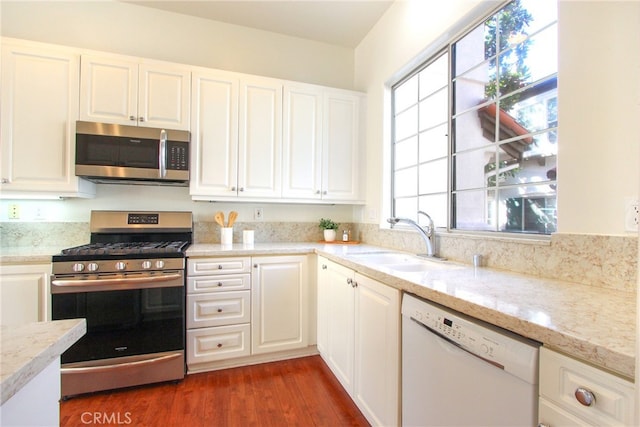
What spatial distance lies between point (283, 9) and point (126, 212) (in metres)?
2.19

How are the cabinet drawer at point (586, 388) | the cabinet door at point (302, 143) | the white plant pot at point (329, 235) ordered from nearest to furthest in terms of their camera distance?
the cabinet drawer at point (586, 388)
the cabinet door at point (302, 143)
the white plant pot at point (329, 235)

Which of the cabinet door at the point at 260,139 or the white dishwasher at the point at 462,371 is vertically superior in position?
the cabinet door at the point at 260,139

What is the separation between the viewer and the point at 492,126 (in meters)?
1.67

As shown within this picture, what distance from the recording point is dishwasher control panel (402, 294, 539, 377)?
752 millimetres

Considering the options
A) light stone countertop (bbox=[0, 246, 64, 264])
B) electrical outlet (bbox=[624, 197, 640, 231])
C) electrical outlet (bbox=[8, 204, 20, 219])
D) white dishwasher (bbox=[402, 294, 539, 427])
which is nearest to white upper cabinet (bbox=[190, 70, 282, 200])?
light stone countertop (bbox=[0, 246, 64, 264])

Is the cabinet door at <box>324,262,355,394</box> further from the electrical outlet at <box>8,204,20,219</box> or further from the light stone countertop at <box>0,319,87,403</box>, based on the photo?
the electrical outlet at <box>8,204,20,219</box>

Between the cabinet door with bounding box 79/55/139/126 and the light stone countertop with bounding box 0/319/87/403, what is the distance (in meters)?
2.01

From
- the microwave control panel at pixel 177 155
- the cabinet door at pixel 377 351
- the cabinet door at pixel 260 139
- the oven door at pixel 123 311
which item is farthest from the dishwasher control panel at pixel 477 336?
the microwave control panel at pixel 177 155

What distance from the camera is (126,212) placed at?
240 centimetres

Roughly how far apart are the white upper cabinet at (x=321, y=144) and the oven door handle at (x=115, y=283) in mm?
1153

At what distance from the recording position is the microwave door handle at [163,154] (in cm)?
220

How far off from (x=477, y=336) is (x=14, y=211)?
10.2 ft

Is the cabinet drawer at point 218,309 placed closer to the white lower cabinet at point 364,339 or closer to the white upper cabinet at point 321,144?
the white lower cabinet at point 364,339

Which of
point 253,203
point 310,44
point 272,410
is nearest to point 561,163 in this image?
point 272,410
